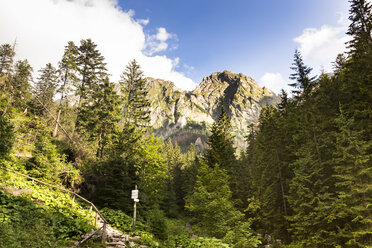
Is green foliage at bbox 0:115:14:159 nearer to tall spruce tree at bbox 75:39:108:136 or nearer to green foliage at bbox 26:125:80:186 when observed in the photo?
green foliage at bbox 26:125:80:186

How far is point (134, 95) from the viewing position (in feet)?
83.8

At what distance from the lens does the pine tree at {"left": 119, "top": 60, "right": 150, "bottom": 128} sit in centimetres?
2516

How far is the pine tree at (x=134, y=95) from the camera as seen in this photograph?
82.5 feet

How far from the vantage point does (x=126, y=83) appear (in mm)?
25812

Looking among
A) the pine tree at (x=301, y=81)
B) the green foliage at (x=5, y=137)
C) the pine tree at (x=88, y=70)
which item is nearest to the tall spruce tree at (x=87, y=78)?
the pine tree at (x=88, y=70)

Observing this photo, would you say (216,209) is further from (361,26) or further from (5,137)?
(361,26)

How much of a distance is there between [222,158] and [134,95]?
14.3m

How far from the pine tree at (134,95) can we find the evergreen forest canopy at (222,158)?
0.13 m

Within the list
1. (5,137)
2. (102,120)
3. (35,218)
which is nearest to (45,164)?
(5,137)

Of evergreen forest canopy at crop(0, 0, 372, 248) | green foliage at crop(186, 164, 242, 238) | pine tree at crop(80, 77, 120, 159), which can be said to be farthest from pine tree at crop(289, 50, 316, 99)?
pine tree at crop(80, 77, 120, 159)

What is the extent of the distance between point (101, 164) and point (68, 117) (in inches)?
736

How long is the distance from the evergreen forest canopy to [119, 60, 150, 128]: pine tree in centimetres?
13

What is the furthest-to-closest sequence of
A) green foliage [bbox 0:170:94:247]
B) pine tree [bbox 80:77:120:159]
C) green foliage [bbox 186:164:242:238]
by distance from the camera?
pine tree [bbox 80:77:120:159]
green foliage [bbox 186:164:242:238]
green foliage [bbox 0:170:94:247]

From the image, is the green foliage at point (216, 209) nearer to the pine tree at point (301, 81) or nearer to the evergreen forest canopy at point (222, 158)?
the evergreen forest canopy at point (222, 158)
